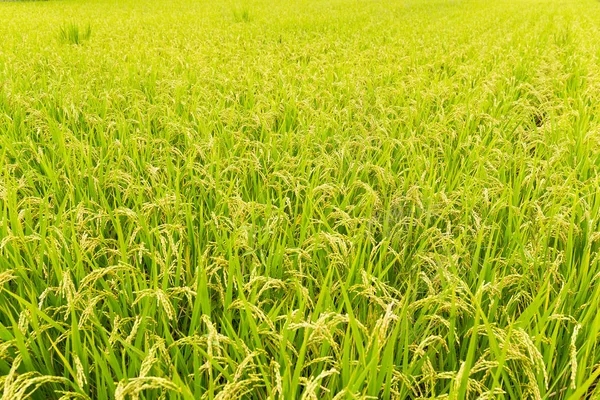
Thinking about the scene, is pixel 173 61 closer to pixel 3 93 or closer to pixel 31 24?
pixel 3 93

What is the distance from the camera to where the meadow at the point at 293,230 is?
1181 mm

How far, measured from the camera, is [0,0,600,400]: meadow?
3.87ft

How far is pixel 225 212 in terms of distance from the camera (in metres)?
1.97

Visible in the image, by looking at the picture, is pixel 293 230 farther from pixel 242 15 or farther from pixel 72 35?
pixel 242 15

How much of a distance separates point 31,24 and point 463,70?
7037 millimetres

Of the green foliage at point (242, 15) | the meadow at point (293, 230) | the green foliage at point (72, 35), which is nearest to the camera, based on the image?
the meadow at point (293, 230)

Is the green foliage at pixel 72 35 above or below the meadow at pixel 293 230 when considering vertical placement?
above

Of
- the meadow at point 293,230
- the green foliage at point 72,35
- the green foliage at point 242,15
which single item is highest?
the green foliage at point 242,15

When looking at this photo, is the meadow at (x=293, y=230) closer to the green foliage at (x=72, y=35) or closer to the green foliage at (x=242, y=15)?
the green foliage at (x=72, y=35)

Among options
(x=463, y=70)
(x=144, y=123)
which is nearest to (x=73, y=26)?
(x=144, y=123)

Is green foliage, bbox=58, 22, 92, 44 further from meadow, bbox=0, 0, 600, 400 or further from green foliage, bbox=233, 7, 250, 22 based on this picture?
green foliage, bbox=233, 7, 250, 22

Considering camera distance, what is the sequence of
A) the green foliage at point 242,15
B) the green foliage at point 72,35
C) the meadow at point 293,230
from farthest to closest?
the green foliage at point 242,15 < the green foliage at point 72,35 < the meadow at point 293,230

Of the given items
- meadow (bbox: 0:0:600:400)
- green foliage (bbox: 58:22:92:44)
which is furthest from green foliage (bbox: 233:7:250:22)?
meadow (bbox: 0:0:600:400)

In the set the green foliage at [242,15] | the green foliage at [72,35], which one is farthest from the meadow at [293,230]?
the green foliage at [242,15]
